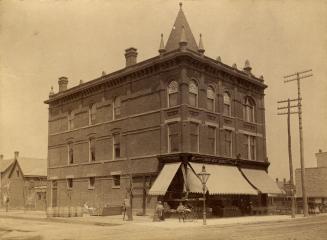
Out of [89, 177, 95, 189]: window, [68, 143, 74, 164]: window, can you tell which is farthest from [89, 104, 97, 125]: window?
[89, 177, 95, 189]: window

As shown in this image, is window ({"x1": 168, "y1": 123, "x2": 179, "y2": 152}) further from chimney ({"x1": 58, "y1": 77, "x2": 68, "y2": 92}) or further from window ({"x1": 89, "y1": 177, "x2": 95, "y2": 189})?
chimney ({"x1": 58, "y1": 77, "x2": 68, "y2": 92})

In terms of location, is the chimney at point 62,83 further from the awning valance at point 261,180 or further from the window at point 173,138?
the awning valance at point 261,180

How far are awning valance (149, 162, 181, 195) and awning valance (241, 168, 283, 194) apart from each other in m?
7.37

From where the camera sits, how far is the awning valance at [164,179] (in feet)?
97.0

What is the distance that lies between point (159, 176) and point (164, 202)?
1829 mm

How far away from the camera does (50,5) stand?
19.1 metres

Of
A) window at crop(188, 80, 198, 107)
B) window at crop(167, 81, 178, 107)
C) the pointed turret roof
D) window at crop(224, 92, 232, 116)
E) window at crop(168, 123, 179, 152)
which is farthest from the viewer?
window at crop(224, 92, 232, 116)

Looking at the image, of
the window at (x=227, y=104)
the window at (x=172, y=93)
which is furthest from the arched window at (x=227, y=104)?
the window at (x=172, y=93)

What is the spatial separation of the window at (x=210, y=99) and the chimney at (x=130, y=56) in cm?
688

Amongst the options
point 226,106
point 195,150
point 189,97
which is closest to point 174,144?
point 195,150

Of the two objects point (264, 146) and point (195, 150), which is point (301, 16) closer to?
point (195, 150)

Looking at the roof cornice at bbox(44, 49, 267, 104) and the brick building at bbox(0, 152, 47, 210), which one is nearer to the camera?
the roof cornice at bbox(44, 49, 267, 104)

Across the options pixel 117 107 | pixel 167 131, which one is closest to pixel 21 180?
pixel 117 107

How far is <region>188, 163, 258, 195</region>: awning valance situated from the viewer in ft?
97.4
